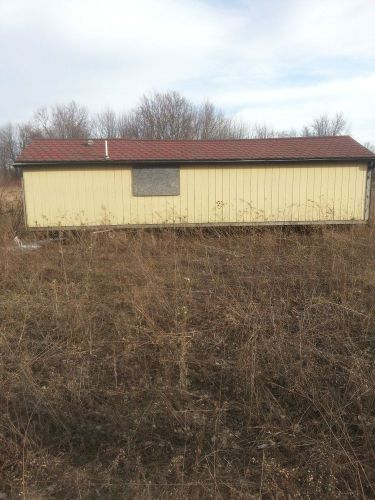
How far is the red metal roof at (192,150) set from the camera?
10.2 m

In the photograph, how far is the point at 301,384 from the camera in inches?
129

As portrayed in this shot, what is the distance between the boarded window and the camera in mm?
10305

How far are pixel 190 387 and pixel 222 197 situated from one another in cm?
751

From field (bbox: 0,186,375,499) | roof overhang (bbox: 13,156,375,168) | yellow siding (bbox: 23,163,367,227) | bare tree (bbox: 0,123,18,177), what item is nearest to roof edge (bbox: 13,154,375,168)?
roof overhang (bbox: 13,156,375,168)

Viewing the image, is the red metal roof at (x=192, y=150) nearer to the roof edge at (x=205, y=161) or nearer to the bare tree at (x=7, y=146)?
the roof edge at (x=205, y=161)

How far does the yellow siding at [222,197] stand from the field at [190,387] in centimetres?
420

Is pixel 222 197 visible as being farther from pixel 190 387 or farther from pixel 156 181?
pixel 190 387

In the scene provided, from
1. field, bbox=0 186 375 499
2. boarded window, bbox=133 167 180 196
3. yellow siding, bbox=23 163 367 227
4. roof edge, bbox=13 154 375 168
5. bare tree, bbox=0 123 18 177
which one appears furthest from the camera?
bare tree, bbox=0 123 18 177

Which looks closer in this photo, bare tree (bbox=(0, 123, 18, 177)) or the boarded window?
the boarded window

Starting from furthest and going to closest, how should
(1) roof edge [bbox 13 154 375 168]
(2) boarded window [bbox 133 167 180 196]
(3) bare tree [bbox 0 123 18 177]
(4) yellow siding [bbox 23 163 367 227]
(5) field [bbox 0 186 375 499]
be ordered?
(3) bare tree [bbox 0 123 18 177] < (2) boarded window [bbox 133 167 180 196] < (4) yellow siding [bbox 23 163 367 227] < (1) roof edge [bbox 13 154 375 168] < (5) field [bbox 0 186 375 499]

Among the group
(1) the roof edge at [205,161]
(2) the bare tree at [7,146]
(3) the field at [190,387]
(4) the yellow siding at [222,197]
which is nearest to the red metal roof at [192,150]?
(1) the roof edge at [205,161]

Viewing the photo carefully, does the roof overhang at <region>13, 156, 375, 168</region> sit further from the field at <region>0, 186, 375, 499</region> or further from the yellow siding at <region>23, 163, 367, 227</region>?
the field at <region>0, 186, 375, 499</region>

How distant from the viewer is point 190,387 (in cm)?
341

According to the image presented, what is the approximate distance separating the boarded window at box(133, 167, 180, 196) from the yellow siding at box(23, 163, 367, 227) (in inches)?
5.6
